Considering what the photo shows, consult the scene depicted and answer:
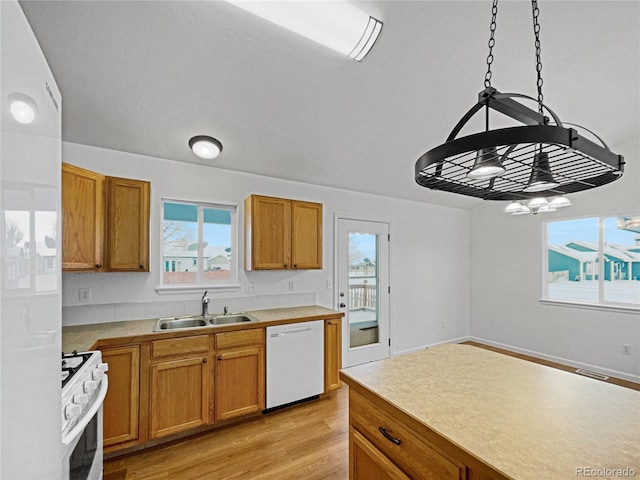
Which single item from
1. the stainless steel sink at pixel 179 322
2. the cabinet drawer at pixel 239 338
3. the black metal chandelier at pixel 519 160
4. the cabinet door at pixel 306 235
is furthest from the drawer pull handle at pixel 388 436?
the cabinet door at pixel 306 235

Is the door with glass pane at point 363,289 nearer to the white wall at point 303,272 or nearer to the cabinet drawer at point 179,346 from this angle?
the white wall at point 303,272

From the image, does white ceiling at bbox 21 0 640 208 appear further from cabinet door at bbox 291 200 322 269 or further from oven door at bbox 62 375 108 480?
oven door at bbox 62 375 108 480

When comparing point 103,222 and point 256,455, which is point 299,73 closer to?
point 103,222

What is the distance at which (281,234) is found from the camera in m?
3.24

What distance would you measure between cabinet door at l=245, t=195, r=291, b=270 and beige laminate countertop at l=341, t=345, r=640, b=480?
1.75 metres

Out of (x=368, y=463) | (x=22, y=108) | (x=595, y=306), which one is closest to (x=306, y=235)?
(x=368, y=463)

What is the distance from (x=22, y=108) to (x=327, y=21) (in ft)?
5.82

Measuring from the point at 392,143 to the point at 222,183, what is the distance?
188cm

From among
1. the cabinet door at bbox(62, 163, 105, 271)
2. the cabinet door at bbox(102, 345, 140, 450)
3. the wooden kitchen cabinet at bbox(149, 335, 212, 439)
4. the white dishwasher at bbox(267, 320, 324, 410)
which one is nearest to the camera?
the cabinet door at bbox(62, 163, 105, 271)

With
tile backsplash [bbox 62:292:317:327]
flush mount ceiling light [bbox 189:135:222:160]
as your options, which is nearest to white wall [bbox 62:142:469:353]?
tile backsplash [bbox 62:292:317:327]

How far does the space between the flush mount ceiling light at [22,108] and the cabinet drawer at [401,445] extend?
145 centimetres

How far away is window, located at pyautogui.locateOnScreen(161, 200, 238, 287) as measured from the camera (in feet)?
10.1

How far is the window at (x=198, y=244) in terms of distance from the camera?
3.07 meters

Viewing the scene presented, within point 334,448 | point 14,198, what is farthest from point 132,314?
point 14,198
